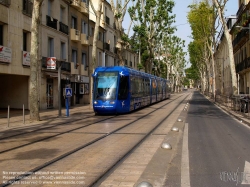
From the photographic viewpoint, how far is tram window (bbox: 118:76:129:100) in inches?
729

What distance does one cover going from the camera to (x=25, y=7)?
22062 mm

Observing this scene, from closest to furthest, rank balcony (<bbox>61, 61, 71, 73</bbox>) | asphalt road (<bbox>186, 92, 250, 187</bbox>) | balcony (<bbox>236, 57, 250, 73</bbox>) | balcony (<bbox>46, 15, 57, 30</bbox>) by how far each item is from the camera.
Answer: asphalt road (<bbox>186, 92, 250, 187</bbox>) → balcony (<bbox>46, 15, 57, 30</bbox>) → balcony (<bbox>61, 61, 71, 73</bbox>) → balcony (<bbox>236, 57, 250, 73</bbox>)

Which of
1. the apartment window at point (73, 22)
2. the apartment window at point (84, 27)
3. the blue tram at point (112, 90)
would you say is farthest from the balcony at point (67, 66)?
the blue tram at point (112, 90)

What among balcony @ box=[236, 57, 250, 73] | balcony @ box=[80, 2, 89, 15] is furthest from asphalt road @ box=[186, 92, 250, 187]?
balcony @ box=[236, 57, 250, 73]

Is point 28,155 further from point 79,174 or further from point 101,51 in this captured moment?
point 101,51

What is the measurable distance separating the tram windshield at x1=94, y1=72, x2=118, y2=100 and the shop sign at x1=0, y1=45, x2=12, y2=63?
5942mm

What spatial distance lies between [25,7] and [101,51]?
57.6 feet

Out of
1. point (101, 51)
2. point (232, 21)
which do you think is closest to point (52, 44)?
point (101, 51)

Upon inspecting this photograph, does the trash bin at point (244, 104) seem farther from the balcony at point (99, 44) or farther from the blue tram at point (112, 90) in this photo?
the balcony at point (99, 44)

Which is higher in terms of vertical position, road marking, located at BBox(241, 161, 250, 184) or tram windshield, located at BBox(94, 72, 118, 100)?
tram windshield, located at BBox(94, 72, 118, 100)

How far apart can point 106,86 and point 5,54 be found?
674cm

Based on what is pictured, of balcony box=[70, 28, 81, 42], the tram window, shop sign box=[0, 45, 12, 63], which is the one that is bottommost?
the tram window

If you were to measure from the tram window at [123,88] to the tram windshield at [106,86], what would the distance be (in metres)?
0.33

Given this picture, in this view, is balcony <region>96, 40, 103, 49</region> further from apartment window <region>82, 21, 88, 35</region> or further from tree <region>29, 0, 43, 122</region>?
tree <region>29, 0, 43, 122</region>
